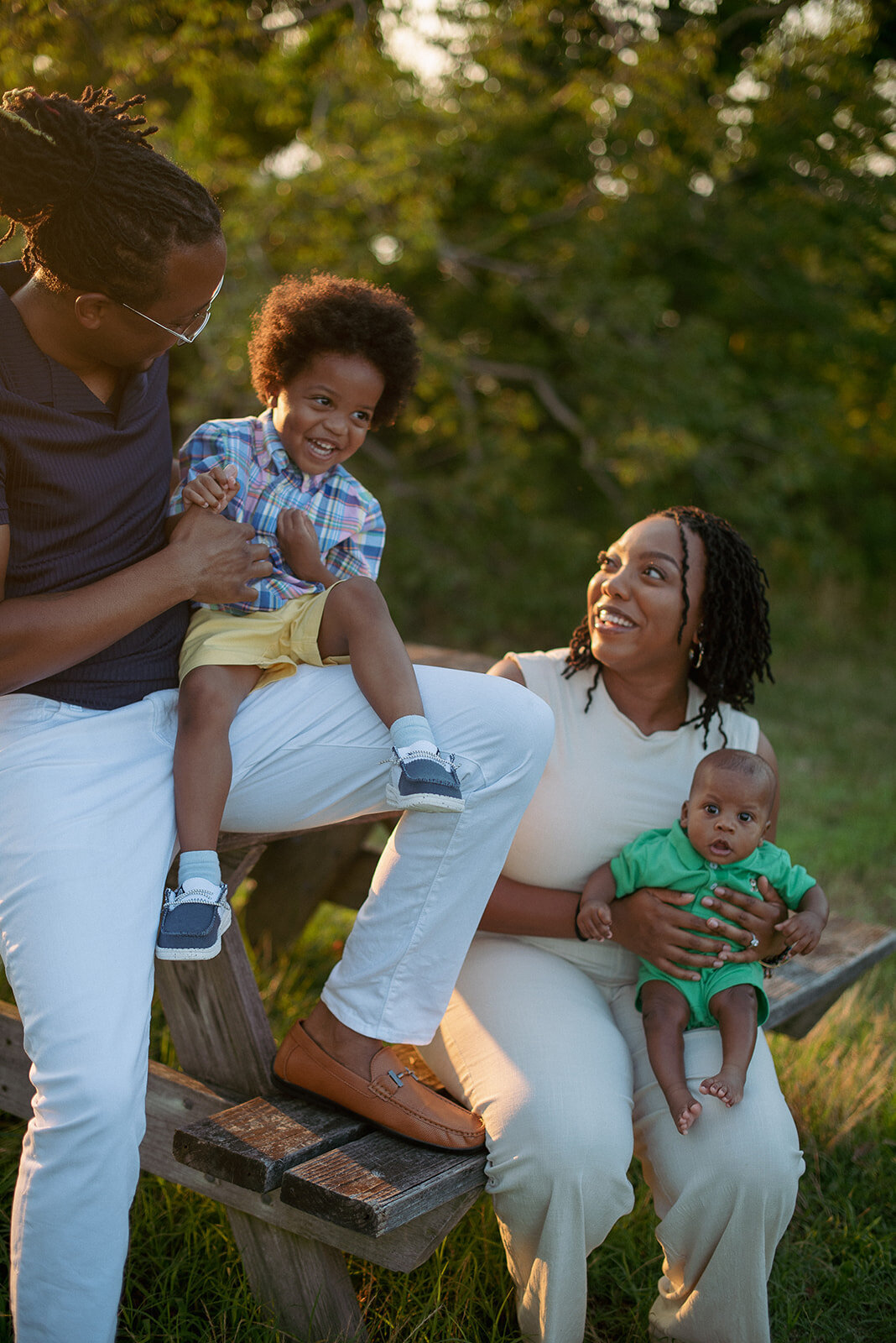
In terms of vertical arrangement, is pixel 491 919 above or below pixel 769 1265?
above

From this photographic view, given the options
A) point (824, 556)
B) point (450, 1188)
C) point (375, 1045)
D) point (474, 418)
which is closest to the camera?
point (450, 1188)

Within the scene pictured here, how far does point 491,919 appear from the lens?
7.66 ft

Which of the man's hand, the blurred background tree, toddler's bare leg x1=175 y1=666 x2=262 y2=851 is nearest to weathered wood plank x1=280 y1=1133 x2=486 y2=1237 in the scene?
toddler's bare leg x1=175 y1=666 x2=262 y2=851

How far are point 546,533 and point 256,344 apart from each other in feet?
22.9

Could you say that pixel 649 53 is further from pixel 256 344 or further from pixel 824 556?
pixel 256 344

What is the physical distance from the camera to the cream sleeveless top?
242 cm

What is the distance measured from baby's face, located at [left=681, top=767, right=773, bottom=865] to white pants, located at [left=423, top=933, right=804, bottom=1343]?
1.25 ft

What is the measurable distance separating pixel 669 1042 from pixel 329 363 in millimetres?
1616

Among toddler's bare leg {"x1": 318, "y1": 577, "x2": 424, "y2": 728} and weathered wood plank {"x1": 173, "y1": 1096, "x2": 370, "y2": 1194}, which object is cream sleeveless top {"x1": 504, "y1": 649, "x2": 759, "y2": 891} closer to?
toddler's bare leg {"x1": 318, "y1": 577, "x2": 424, "y2": 728}

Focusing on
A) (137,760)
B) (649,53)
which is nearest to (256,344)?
(137,760)

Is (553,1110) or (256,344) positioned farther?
(256,344)

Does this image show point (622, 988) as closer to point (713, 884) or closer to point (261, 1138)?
point (713, 884)

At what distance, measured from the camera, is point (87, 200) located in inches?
71.9

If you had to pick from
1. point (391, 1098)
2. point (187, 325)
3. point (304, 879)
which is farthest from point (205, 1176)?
point (187, 325)
